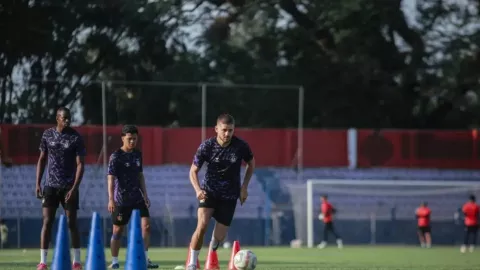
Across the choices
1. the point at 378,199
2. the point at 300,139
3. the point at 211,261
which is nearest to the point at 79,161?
the point at 211,261

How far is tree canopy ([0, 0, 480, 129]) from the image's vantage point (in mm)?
34312

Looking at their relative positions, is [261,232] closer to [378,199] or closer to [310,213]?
[310,213]

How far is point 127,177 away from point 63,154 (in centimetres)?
91

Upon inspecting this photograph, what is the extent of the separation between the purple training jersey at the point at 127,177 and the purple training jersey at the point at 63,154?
1.66 ft

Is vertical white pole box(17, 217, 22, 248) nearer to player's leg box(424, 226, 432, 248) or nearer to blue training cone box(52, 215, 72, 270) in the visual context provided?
player's leg box(424, 226, 432, 248)

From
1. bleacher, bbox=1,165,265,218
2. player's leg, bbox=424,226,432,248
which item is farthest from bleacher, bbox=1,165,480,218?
player's leg, bbox=424,226,432,248

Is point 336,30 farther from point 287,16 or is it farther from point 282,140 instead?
point 282,140

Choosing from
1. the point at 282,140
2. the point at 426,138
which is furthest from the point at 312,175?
the point at 426,138

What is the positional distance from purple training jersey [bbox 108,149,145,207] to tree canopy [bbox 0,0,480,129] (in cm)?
1676

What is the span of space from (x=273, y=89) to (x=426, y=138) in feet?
18.0

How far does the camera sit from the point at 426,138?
38.1m

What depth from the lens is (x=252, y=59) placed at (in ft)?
129

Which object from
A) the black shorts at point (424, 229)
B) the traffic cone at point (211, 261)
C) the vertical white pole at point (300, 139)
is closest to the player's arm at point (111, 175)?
the traffic cone at point (211, 261)

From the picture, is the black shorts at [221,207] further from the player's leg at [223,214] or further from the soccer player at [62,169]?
the soccer player at [62,169]
